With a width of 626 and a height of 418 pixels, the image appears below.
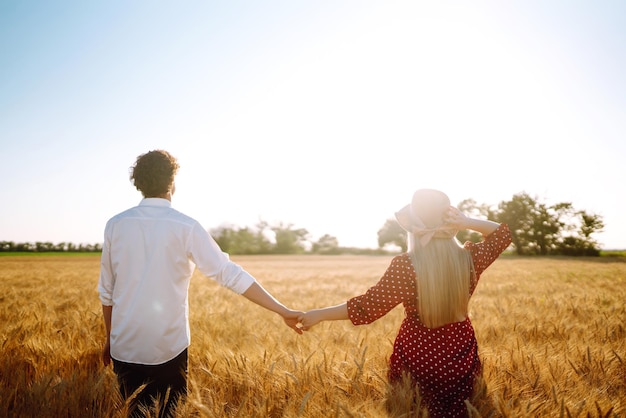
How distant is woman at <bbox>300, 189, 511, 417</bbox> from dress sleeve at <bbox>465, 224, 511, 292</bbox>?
0.07 metres

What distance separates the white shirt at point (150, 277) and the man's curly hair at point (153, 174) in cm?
7

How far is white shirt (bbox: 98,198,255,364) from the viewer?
78.2 inches

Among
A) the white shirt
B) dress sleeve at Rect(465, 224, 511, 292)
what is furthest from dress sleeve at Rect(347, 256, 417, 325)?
the white shirt

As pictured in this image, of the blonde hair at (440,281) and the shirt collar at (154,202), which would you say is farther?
the shirt collar at (154,202)

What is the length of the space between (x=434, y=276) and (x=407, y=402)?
0.67 metres

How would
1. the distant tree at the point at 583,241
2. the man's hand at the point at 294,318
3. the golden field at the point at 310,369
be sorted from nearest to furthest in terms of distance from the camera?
the golden field at the point at 310,369, the man's hand at the point at 294,318, the distant tree at the point at 583,241

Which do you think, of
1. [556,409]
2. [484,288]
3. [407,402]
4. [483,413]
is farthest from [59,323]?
[484,288]

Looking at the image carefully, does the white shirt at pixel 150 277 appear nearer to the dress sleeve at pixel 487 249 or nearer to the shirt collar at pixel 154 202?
the shirt collar at pixel 154 202

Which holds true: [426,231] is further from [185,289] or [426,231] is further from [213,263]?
[185,289]

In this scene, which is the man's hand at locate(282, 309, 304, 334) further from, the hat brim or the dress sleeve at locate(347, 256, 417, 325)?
the hat brim

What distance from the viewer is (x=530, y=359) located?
8.28 feet

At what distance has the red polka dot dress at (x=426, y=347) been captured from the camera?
79.7 inches

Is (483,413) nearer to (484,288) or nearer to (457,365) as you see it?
(457,365)

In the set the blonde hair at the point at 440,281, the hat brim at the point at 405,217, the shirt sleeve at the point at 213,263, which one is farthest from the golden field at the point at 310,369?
the hat brim at the point at 405,217
